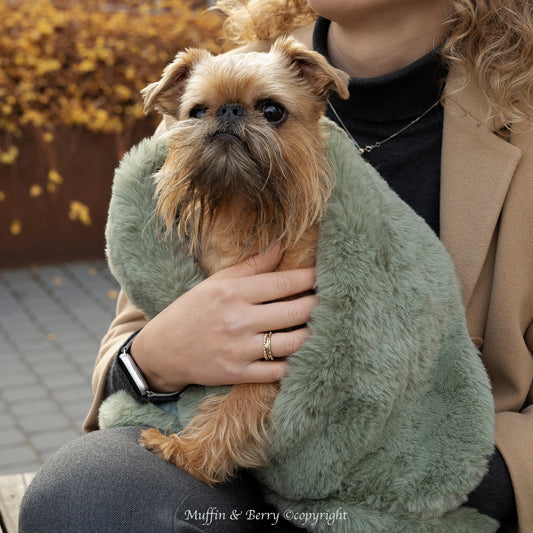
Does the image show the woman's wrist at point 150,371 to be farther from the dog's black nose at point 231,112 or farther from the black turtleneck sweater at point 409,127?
the black turtleneck sweater at point 409,127

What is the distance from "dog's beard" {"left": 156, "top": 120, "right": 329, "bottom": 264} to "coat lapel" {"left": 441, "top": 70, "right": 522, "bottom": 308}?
1.37 ft

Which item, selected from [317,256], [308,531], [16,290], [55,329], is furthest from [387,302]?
[16,290]

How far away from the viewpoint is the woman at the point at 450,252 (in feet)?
5.98

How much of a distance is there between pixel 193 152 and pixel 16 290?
14.7 feet

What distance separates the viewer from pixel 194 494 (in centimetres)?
181

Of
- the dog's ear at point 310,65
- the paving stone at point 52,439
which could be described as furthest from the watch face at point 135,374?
the paving stone at point 52,439

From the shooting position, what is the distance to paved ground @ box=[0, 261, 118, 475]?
413 cm

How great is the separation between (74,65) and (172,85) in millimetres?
4486

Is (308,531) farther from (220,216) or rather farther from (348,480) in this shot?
(220,216)

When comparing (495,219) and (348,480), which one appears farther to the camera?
(495,219)

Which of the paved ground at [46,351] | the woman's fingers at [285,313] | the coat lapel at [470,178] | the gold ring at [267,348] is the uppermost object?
the coat lapel at [470,178]

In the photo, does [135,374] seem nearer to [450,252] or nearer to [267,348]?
[267,348]

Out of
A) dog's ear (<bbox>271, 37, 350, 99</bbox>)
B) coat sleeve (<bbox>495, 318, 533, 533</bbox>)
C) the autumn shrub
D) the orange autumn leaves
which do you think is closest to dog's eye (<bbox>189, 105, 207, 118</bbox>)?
dog's ear (<bbox>271, 37, 350, 99</bbox>)

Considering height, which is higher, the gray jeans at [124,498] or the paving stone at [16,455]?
the gray jeans at [124,498]
